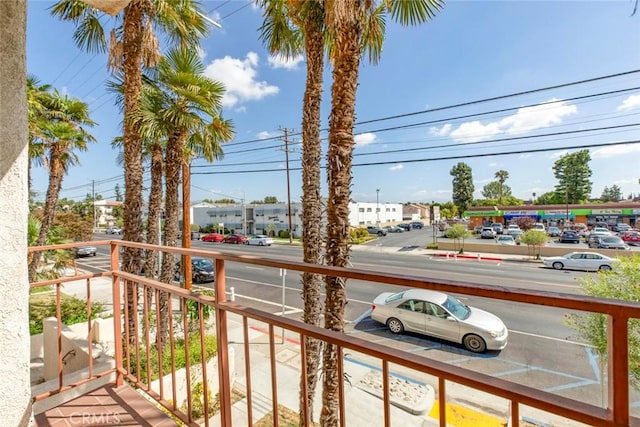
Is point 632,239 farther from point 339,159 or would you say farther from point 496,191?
point 496,191

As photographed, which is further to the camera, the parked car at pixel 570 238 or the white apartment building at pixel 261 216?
the white apartment building at pixel 261 216

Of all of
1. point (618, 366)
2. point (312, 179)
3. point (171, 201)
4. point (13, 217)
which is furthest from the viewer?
point (171, 201)

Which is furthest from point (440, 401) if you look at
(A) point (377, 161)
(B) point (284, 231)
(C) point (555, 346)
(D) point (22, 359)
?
(B) point (284, 231)

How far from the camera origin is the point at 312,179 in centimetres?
445

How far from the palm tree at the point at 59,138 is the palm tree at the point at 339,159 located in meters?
9.50

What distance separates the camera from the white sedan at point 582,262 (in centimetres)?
1374

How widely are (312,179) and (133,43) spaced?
3.68 metres

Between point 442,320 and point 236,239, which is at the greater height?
point 236,239

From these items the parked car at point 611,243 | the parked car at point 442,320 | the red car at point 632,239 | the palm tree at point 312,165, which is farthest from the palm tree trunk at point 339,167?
the red car at point 632,239

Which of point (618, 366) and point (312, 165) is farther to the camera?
point (312, 165)

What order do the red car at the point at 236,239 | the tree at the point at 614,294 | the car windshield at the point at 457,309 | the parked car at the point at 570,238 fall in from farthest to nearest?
the red car at the point at 236,239 < the parked car at the point at 570,238 < the car windshield at the point at 457,309 < the tree at the point at 614,294

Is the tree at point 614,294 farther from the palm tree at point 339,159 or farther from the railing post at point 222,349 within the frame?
the railing post at point 222,349

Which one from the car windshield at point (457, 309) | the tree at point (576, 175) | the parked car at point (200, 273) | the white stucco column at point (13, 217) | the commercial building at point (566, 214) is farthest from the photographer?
the tree at point (576, 175)

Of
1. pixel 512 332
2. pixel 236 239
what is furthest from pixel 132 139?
pixel 236 239
